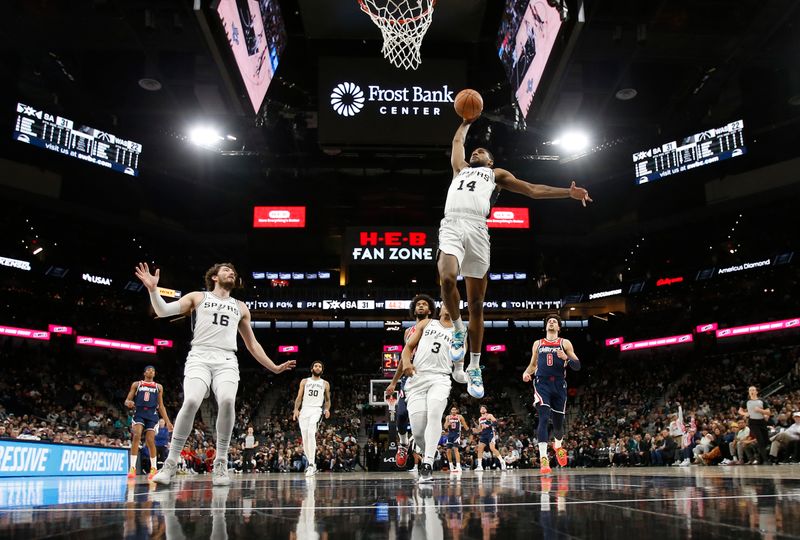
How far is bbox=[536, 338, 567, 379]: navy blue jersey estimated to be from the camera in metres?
9.70

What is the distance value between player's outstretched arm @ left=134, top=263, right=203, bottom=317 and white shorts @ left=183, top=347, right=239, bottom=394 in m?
0.43

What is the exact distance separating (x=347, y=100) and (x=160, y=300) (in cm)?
1205

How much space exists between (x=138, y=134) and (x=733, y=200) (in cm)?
2880

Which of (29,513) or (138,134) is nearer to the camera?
(29,513)

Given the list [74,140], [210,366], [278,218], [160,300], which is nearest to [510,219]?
[278,218]

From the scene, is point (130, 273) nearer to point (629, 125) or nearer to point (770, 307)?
point (629, 125)

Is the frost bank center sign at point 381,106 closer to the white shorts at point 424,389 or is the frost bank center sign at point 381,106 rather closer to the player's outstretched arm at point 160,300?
the white shorts at point 424,389

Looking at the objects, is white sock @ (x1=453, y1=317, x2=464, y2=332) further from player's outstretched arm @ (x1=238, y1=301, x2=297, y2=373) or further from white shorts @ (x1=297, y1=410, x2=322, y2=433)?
white shorts @ (x1=297, y1=410, x2=322, y2=433)

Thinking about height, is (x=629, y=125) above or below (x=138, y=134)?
below

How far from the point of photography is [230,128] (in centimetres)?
2416

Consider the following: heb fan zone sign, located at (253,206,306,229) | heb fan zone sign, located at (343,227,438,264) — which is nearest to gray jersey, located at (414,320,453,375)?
heb fan zone sign, located at (343,227,438,264)

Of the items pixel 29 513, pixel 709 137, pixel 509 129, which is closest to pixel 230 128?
pixel 509 129

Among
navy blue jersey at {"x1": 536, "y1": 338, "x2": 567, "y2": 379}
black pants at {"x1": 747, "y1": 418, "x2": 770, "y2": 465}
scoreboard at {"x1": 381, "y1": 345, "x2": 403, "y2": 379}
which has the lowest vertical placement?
black pants at {"x1": 747, "y1": 418, "x2": 770, "y2": 465}

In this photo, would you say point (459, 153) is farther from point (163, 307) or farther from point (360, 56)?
point (360, 56)
